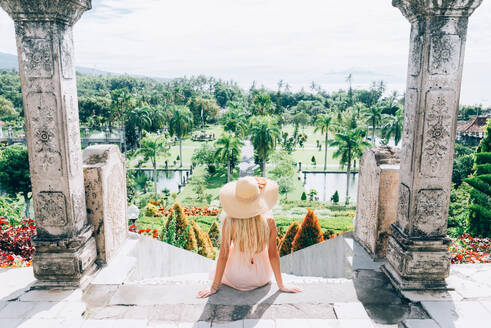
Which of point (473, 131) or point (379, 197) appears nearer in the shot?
point (379, 197)

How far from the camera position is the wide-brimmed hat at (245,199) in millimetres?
3588

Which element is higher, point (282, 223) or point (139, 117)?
point (139, 117)

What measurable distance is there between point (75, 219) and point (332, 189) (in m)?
25.0

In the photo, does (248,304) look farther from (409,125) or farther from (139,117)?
(139,117)

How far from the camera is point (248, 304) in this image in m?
3.76

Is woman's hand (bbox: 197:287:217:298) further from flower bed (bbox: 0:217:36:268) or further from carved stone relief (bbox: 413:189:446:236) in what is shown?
flower bed (bbox: 0:217:36:268)

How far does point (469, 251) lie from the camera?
6.34m

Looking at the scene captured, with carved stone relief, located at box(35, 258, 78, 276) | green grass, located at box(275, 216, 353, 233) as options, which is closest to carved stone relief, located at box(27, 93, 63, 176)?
carved stone relief, located at box(35, 258, 78, 276)

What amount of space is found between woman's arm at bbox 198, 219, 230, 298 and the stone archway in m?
1.52

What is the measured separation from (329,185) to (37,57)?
2669 centimetres

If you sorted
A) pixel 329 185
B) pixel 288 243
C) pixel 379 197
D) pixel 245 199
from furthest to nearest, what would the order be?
pixel 329 185 < pixel 288 243 < pixel 379 197 < pixel 245 199

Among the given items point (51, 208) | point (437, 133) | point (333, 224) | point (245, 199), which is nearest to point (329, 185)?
point (333, 224)

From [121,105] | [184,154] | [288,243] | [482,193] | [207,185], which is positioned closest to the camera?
[288,243]

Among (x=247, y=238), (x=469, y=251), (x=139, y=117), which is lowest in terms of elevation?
(x=469, y=251)
